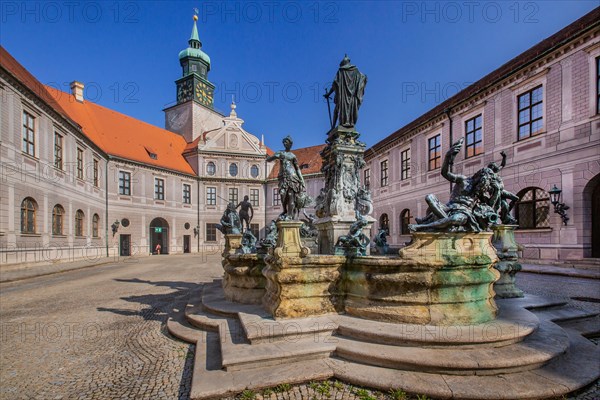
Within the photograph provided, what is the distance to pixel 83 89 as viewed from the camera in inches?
1144

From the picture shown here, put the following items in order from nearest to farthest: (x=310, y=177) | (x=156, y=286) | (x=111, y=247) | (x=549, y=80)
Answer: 1. (x=156, y=286)
2. (x=549, y=80)
3. (x=111, y=247)
4. (x=310, y=177)

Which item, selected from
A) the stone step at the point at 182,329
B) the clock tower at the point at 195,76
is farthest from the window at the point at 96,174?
the stone step at the point at 182,329

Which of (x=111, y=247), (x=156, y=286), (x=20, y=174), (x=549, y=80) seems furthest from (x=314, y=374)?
(x=111, y=247)

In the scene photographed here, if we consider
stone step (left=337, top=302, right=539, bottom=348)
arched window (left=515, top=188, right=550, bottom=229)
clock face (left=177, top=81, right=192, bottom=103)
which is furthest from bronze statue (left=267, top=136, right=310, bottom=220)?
clock face (left=177, top=81, right=192, bottom=103)

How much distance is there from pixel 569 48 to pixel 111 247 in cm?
3103

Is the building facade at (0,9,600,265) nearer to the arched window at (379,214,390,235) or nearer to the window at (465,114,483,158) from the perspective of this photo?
the window at (465,114,483,158)

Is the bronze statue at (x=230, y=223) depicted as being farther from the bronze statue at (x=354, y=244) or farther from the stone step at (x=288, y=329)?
the stone step at (x=288, y=329)

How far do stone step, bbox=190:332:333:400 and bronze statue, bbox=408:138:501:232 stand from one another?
218cm

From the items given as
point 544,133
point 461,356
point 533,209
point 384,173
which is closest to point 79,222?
point 384,173

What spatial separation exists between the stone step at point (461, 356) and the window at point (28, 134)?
19.5 metres

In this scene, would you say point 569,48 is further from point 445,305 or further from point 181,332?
point 181,332

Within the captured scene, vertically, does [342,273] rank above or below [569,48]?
below

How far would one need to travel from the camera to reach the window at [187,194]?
32.9m

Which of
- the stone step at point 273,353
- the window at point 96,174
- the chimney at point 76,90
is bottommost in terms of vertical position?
the stone step at point 273,353
